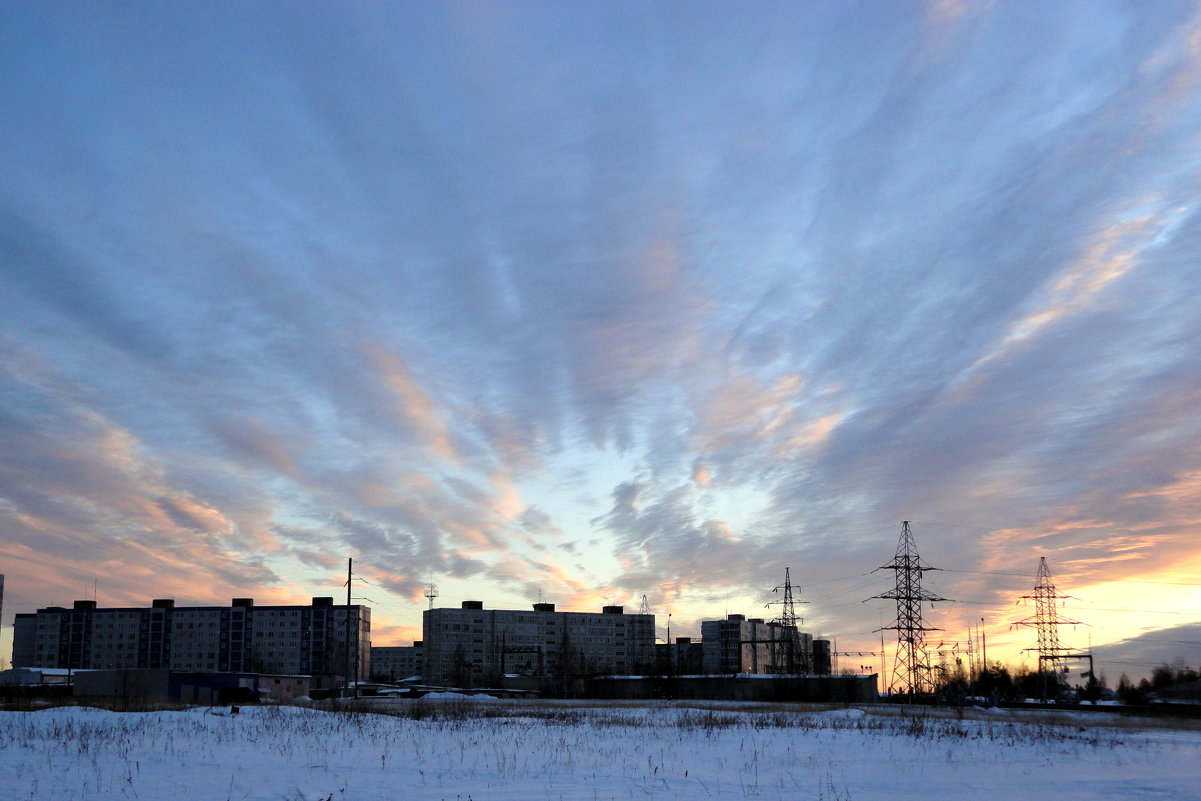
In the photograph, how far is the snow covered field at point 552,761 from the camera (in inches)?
705

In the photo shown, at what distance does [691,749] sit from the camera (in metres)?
28.8

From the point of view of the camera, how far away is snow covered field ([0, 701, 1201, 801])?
1791 cm

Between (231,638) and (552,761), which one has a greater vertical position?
(552,761)

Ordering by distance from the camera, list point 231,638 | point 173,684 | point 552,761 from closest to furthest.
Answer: point 552,761, point 173,684, point 231,638

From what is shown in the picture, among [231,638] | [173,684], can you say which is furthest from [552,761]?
[231,638]

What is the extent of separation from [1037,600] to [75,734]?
102092 millimetres

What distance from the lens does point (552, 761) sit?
24078mm

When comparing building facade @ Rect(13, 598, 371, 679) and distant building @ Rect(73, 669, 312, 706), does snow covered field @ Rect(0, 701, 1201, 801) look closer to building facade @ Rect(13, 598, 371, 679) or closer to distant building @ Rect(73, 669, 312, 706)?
distant building @ Rect(73, 669, 312, 706)

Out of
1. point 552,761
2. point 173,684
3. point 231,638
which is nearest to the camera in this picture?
point 552,761

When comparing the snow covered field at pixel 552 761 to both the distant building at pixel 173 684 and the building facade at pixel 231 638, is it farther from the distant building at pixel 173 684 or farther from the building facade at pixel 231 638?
the building facade at pixel 231 638

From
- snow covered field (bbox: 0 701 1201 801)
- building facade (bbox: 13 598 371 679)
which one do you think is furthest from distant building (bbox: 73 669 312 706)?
building facade (bbox: 13 598 371 679)

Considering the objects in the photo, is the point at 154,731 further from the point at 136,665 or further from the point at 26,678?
the point at 136,665

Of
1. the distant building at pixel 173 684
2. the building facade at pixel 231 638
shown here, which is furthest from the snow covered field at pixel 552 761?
the building facade at pixel 231 638

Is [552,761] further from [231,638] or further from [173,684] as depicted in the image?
[231,638]
